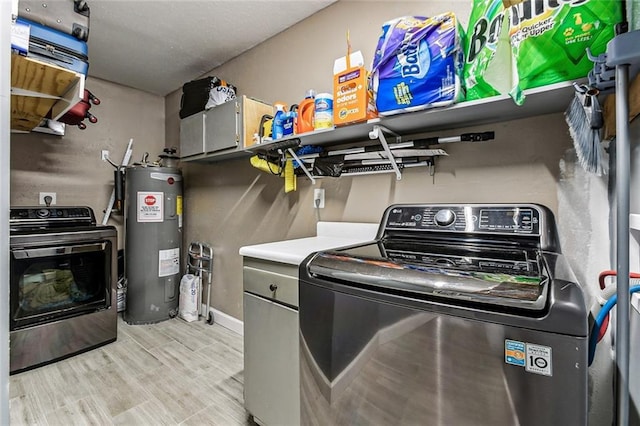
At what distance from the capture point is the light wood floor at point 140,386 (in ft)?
5.26

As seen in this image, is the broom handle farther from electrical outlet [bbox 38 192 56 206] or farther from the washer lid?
electrical outlet [bbox 38 192 56 206]

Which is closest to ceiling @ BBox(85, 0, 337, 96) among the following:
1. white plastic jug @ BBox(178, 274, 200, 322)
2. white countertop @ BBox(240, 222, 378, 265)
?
white countertop @ BBox(240, 222, 378, 265)

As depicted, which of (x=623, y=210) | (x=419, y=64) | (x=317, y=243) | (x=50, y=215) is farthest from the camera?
(x=50, y=215)

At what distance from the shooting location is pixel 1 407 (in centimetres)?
63

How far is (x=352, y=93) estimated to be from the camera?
1.40 metres

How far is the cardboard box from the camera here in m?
1.37

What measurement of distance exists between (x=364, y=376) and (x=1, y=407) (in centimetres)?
86

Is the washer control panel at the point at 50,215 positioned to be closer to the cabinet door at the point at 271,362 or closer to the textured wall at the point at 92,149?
the textured wall at the point at 92,149

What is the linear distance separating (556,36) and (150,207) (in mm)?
3136

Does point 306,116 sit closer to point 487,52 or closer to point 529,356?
point 487,52

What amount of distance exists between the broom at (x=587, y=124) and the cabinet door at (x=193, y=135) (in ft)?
8.00

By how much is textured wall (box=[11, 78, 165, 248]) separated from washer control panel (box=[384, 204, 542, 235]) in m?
3.19

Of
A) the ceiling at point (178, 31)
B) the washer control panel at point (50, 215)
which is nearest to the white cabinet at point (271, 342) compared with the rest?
the ceiling at point (178, 31)

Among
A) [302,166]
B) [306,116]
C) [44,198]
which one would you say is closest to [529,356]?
[306,116]
